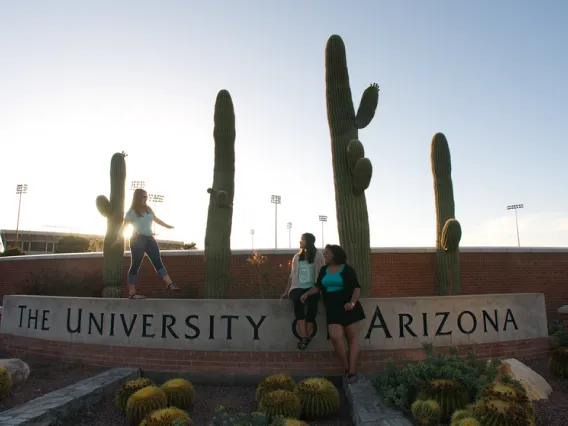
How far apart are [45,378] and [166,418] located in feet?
10.0

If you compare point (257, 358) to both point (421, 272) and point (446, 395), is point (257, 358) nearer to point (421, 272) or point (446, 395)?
point (446, 395)

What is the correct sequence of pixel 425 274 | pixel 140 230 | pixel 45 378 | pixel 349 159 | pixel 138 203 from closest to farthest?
1. pixel 45 378
2. pixel 138 203
3. pixel 140 230
4. pixel 349 159
5. pixel 425 274

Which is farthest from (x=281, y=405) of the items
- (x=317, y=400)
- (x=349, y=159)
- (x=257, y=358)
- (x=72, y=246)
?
(x=72, y=246)

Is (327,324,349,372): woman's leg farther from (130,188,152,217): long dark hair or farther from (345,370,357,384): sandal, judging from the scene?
(130,188,152,217): long dark hair

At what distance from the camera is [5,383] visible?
5406mm

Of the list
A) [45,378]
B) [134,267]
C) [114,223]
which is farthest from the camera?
[114,223]

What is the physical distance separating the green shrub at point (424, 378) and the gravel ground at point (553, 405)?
20.9 inches

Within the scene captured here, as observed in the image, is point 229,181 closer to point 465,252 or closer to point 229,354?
point 229,354

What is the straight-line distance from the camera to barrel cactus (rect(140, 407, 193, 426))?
415 centimetres

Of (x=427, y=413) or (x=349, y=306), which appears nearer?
(x=427, y=413)

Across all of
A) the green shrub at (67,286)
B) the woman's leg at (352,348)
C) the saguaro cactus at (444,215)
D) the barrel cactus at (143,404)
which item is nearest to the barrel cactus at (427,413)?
the woman's leg at (352,348)

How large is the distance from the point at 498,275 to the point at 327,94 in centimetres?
775

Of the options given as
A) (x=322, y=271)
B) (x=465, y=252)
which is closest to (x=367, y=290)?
(x=322, y=271)

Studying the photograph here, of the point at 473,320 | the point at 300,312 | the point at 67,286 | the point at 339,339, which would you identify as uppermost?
the point at 67,286
